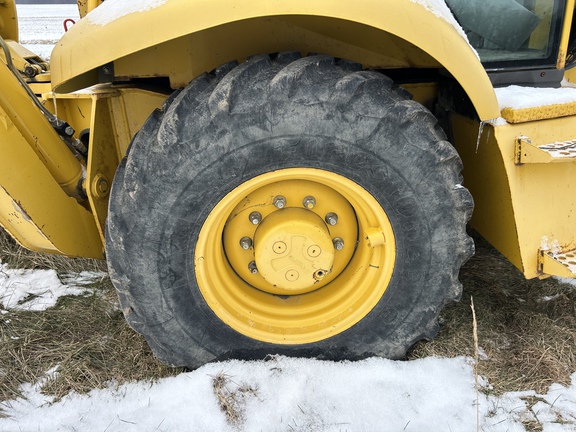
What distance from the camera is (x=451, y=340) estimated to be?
7.15ft

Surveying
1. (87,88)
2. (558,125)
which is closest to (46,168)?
(87,88)

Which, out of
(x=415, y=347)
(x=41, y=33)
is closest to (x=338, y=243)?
(x=415, y=347)

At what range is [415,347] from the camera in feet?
7.04

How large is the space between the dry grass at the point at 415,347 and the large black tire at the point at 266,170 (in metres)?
0.30

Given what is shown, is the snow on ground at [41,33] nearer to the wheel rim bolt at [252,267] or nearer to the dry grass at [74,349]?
the dry grass at [74,349]

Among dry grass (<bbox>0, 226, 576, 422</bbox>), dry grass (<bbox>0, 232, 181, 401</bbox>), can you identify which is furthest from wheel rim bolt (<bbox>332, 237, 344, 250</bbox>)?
dry grass (<bbox>0, 232, 181, 401</bbox>)

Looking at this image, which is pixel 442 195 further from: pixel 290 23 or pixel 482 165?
pixel 290 23

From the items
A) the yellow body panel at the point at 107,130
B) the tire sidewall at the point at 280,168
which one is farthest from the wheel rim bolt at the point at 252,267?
the yellow body panel at the point at 107,130

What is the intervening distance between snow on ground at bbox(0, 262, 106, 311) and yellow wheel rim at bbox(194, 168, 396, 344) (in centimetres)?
120

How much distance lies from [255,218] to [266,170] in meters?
0.31

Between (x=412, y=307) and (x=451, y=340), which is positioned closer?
(x=412, y=307)

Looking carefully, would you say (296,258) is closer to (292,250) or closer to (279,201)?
(292,250)

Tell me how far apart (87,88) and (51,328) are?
3.97 ft

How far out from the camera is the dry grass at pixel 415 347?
200cm
